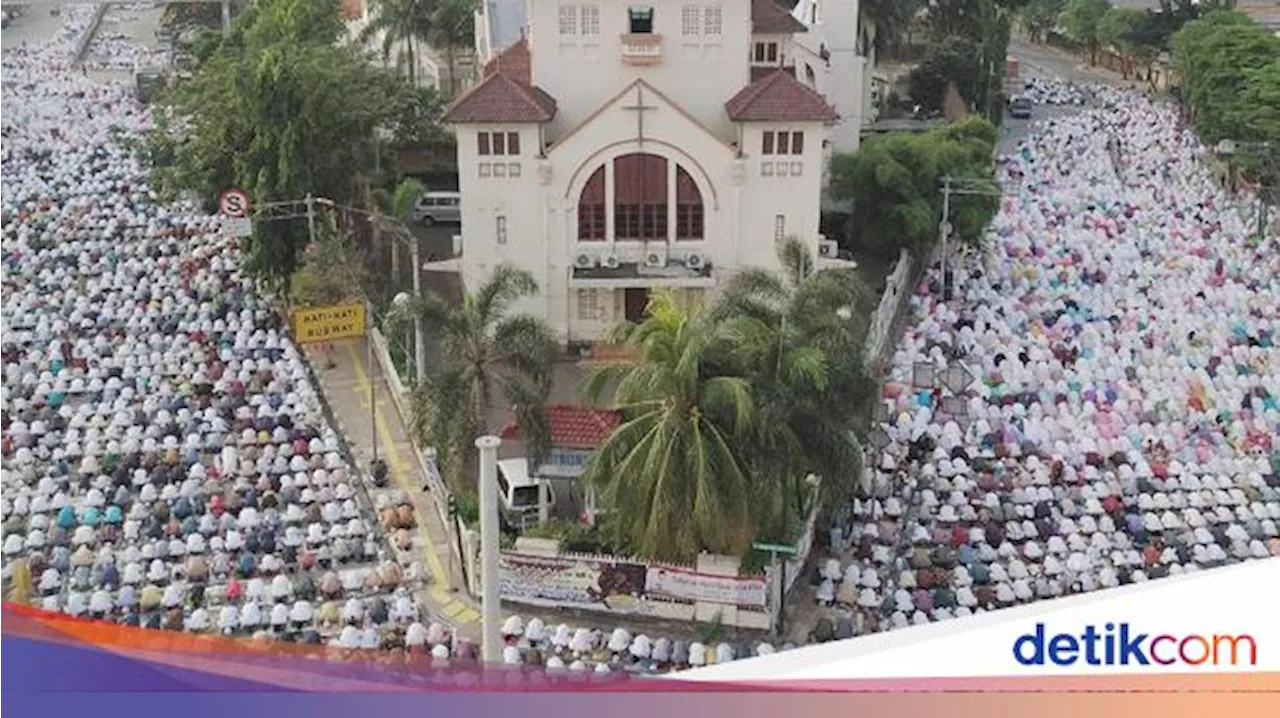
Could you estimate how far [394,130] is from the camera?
Answer: 195 ft

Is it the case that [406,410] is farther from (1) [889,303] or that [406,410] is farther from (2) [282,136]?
(1) [889,303]

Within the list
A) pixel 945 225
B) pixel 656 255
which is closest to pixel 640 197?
pixel 656 255

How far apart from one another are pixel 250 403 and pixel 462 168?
30.6 feet

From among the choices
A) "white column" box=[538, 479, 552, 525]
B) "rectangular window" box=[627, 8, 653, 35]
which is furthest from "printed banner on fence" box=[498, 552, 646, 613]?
"rectangular window" box=[627, 8, 653, 35]

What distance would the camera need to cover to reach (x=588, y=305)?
45344 mm

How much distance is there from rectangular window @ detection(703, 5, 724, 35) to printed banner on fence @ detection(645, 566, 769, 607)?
65.7 ft

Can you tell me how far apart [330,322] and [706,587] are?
13491 mm

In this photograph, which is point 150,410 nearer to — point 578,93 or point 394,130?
point 578,93

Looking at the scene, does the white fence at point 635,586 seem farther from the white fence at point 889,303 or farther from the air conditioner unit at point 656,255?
the air conditioner unit at point 656,255

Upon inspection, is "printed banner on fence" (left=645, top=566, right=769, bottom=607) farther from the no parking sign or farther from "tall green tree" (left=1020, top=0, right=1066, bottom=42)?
"tall green tree" (left=1020, top=0, right=1066, bottom=42)

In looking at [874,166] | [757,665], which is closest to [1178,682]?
[757,665]

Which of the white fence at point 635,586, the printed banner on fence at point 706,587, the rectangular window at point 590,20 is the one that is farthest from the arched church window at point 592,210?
the printed banner on fence at point 706,587

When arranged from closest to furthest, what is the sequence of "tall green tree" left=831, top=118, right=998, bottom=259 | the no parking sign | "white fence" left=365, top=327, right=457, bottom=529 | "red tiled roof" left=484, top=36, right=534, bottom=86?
"white fence" left=365, top=327, right=457, bottom=529
the no parking sign
"red tiled roof" left=484, top=36, right=534, bottom=86
"tall green tree" left=831, top=118, right=998, bottom=259

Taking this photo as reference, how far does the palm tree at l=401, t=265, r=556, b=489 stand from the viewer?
31641mm
